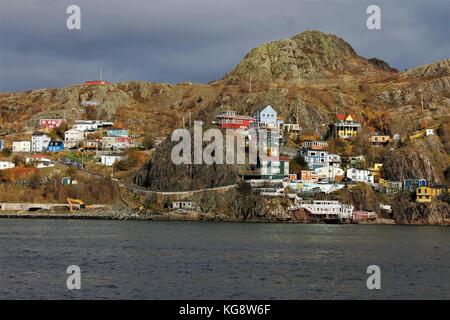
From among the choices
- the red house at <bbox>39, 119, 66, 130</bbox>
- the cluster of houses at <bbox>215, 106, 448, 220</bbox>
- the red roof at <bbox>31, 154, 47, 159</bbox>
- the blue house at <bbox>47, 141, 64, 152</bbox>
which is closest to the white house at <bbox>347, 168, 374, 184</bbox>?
→ the cluster of houses at <bbox>215, 106, 448, 220</bbox>

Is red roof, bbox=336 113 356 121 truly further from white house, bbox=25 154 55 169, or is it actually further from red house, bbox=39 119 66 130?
red house, bbox=39 119 66 130

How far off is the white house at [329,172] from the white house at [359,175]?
2148mm

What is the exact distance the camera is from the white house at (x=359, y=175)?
132750 mm

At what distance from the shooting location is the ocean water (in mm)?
44906

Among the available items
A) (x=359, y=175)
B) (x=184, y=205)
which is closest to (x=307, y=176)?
(x=359, y=175)

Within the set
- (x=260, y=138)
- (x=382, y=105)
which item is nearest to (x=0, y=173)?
(x=260, y=138)

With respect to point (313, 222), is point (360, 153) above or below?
above

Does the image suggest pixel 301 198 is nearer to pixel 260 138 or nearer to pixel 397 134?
pixel 260 138

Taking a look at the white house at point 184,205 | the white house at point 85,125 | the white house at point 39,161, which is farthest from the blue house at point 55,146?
the white house at point 184,205

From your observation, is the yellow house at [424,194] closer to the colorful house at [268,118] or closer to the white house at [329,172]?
the white house at [329,172]

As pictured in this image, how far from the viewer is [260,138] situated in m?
139

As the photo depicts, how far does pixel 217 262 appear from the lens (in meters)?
59.6

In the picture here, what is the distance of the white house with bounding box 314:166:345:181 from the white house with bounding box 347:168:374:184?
215cm
